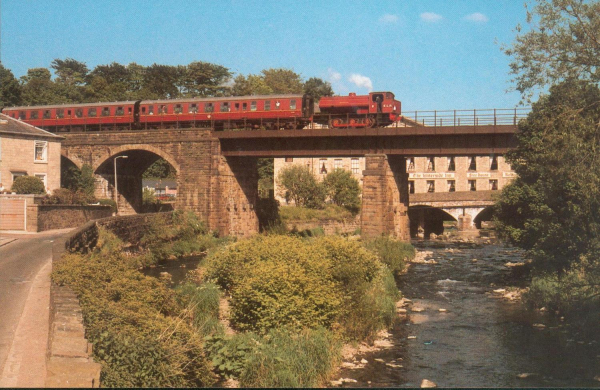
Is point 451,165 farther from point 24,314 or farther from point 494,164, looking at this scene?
point 24,314

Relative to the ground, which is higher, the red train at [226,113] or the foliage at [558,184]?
the red train at [226,113]

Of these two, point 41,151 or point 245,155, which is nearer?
point 41,151

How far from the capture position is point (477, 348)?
1920 cm

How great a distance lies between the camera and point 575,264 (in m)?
23.7

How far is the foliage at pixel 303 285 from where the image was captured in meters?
18.5

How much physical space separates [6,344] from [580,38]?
20.9m

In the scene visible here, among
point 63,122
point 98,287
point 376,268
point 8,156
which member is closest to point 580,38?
point 376,268

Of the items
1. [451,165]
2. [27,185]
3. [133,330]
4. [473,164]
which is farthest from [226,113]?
[133,330]

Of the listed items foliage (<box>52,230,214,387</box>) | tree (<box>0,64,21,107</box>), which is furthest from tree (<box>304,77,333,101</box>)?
foliage (<box>52,230,214,387</box>)

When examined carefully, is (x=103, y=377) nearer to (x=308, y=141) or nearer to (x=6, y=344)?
(x=6, y=344)

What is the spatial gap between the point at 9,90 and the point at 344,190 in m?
56.6

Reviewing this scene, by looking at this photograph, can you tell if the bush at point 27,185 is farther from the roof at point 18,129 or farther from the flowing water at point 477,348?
the flowing water at point 477,348

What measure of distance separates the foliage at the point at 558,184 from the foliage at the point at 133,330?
1339 cm

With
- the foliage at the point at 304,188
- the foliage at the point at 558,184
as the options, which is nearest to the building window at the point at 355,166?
the foliage at the point at 304,188
